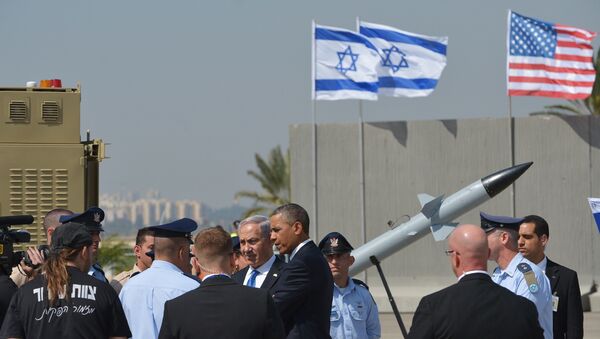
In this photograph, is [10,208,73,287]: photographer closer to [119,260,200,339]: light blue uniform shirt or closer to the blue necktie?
[119,260,200,339]: light blue uniform shirt

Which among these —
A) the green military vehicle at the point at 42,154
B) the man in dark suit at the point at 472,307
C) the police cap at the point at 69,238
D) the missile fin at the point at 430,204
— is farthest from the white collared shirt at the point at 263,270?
the missile fin at the point at 430,204

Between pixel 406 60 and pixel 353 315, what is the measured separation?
17318mm

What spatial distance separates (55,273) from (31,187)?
4959 millimetres

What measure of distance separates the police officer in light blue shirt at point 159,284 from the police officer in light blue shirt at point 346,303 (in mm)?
2391

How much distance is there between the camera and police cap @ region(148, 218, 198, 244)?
6.26 m

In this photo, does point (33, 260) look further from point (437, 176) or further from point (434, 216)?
point (437, 176)

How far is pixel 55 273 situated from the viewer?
→ 561cm

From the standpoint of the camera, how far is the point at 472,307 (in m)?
5.24

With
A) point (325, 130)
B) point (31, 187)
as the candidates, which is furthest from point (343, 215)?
point (31, 187)

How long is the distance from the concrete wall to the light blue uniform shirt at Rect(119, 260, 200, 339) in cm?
1686

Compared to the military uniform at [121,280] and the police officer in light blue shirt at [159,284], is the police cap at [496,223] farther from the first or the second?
the military uniform at [121,280]

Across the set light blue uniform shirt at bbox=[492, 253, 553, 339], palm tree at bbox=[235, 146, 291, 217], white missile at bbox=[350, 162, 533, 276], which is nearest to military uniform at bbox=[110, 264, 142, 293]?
light blue uniform shirt at bbox=[492, 253, 553, 339]

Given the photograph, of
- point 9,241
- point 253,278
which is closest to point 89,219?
point 9,241

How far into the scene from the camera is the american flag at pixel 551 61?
24469 mm
